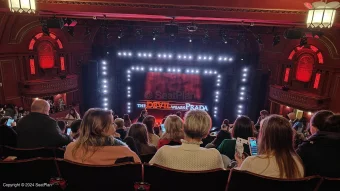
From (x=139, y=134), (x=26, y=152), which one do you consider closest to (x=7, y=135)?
(x=26, y=152)

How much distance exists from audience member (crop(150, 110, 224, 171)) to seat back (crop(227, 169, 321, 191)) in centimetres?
18

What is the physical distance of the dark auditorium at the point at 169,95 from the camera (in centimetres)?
204

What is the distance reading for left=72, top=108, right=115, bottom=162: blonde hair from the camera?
6.69 ft

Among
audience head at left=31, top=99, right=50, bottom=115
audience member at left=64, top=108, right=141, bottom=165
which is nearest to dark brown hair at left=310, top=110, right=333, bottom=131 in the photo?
audience member at left=64, top=108, right=141, bottom=165

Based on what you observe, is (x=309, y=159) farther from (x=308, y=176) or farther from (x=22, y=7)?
(x=22, y=7)

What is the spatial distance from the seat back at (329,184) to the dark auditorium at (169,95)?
0.01 metres

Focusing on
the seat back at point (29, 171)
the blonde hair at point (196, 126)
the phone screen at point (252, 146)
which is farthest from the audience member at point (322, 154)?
the seat back at point (29, 171)

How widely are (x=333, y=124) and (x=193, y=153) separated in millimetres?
1377

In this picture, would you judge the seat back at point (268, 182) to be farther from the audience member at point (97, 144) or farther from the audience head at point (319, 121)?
the audience member at point (97, 144)

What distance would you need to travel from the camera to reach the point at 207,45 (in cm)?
1097

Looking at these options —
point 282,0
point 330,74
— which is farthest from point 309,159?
point 330,74

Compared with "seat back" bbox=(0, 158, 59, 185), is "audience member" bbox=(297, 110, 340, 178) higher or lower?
higher

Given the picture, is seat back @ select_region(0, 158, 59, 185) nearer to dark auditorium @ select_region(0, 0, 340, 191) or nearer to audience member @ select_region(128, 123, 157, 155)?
dark auditorium @ select_region(0, 0, 340, 191)

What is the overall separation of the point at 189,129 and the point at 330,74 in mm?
8819
